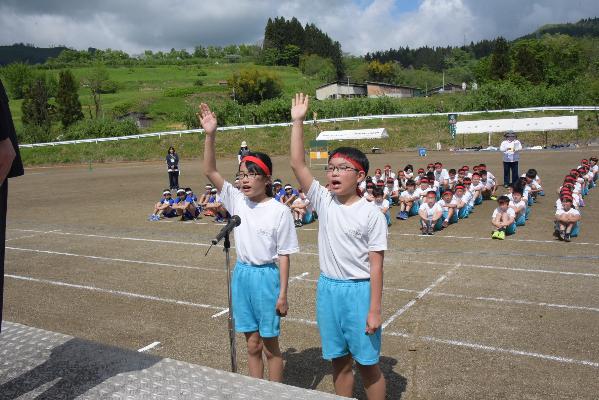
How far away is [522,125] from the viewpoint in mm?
34438

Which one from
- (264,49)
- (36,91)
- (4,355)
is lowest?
(4,355)

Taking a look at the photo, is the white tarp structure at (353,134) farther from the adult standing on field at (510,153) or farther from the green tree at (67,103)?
the green tree at (67,103)

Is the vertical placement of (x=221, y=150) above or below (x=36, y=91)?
below

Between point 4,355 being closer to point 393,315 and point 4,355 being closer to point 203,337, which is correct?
point 203,337

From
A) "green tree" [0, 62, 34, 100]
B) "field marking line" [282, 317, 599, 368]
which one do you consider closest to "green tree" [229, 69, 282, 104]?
"green tree" [0, 62, 34, 100]

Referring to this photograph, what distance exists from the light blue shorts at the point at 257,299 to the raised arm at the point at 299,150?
2.83 feet

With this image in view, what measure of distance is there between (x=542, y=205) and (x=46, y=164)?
41314mm

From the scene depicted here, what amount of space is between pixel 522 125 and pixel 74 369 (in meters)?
35.4

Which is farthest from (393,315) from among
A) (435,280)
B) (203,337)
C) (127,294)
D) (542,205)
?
(542,205)

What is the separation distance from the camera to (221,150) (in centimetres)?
4316

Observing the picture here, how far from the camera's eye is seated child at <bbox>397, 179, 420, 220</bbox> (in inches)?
590

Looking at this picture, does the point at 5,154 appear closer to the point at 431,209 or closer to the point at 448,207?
the point at 431,209

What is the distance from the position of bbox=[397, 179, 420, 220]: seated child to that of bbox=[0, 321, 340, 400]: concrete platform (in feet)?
39.2

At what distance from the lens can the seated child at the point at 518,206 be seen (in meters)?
12.8
